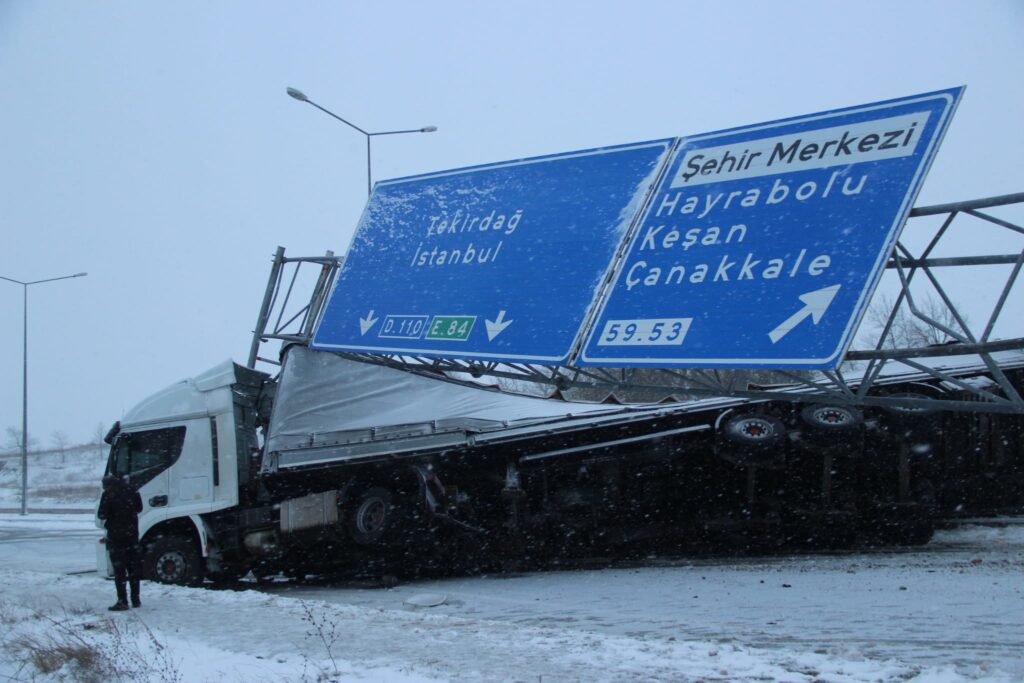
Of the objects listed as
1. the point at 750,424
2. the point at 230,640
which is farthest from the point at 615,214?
the point at 230,640

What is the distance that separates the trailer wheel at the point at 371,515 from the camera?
11.0 metres

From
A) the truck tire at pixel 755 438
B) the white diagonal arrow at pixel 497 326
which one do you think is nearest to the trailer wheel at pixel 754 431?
the truck tire at pixel 755 438

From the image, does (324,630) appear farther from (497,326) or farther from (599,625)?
(497,326)

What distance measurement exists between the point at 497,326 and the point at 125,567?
476 cm

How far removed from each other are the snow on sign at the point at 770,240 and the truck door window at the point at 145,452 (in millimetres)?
6125

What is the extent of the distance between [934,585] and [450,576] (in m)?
6.02

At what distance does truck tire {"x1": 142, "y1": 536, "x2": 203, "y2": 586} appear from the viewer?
11.4m

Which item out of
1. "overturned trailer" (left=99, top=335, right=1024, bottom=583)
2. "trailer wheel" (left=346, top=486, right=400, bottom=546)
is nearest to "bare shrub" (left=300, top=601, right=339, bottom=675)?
"trailer wheel" (left=346, top=486, right=400, bottom=546)

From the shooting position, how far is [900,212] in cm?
739

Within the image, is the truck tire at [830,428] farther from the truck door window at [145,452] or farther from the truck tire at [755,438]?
the truck door window at [145,452]

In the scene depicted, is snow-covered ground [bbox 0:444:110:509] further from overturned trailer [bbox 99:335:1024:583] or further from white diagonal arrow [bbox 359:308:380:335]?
white diagonal arrow [bbox 359:308:380:335]

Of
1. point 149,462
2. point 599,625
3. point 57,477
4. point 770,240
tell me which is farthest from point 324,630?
point 57,477

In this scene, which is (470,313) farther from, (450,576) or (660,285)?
(450,576)

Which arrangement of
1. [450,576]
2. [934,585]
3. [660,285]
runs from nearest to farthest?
[934,585] < [660,285] < [450,576]
